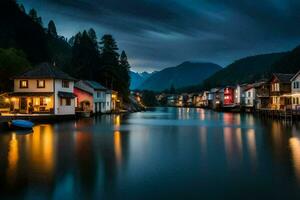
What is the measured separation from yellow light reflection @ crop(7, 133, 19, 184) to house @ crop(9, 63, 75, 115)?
26073 millimetres

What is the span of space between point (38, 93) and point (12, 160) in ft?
117

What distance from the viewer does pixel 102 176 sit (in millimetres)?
15969

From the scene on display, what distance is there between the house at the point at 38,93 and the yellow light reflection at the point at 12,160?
85.5 ft

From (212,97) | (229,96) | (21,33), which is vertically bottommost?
(229,96)

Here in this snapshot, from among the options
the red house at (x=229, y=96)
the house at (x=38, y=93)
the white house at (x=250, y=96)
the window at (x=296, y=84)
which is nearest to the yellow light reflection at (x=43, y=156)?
the house at (x=38, y=93)

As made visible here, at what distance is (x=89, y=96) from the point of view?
75250 mm

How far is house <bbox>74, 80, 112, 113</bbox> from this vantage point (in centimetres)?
7419

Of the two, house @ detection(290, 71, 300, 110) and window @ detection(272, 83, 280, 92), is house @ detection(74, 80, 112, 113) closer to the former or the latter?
window @ detection(272, 83, 280, 92)

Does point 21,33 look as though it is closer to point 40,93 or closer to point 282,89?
point 40,93

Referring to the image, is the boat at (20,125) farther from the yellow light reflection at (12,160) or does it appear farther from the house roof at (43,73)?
the house roof at (43,73)

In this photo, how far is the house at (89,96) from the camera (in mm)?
74188

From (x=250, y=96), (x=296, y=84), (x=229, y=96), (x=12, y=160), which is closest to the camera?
(x=12, y=160)

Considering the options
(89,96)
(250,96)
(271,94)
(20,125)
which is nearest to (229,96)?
(250,96)

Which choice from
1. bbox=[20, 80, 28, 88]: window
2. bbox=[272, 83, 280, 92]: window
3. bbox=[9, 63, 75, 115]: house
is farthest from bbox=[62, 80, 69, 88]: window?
bbox=[272, 83, 280, 92]: window
